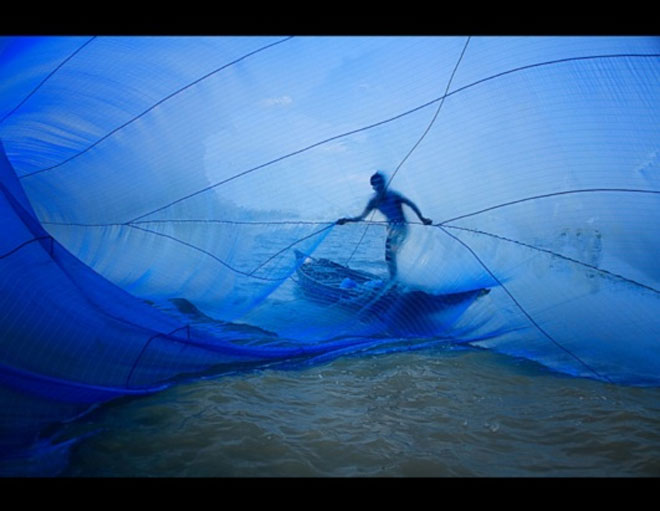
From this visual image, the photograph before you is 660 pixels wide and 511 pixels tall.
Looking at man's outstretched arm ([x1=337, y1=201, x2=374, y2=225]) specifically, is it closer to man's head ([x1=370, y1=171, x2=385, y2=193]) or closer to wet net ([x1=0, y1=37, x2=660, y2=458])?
wet net ([x1=0, y1=37, x2=660, y2=458])

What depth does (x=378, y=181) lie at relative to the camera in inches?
154

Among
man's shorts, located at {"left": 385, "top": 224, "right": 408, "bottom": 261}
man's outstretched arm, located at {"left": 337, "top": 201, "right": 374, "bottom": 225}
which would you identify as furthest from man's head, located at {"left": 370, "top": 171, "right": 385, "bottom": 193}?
man's shorts, located at {"left": 385, "top": 224, "right": 408, "bottom": 261}

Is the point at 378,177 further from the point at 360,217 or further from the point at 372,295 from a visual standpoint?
the point at 372,295

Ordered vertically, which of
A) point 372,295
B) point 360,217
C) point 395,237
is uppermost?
point 360,217

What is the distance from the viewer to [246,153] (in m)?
3.92

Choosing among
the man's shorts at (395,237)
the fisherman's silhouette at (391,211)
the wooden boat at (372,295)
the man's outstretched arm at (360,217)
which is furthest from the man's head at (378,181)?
the wooden boat at (372,295)

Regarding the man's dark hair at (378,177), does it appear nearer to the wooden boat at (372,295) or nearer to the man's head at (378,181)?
the man's head at (378,181)

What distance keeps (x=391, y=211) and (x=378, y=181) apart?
26 centimetres

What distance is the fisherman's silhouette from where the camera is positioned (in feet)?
12.8

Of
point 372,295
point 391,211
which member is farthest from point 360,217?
point 372,295

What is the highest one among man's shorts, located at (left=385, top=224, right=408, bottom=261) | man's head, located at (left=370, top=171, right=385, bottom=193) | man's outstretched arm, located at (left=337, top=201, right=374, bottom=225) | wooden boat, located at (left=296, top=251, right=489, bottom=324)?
man's head, located at (left=370, top=171, right=385, bottom=193)

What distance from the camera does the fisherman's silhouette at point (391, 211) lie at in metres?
3.91

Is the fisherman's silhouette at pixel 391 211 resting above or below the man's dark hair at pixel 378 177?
below
